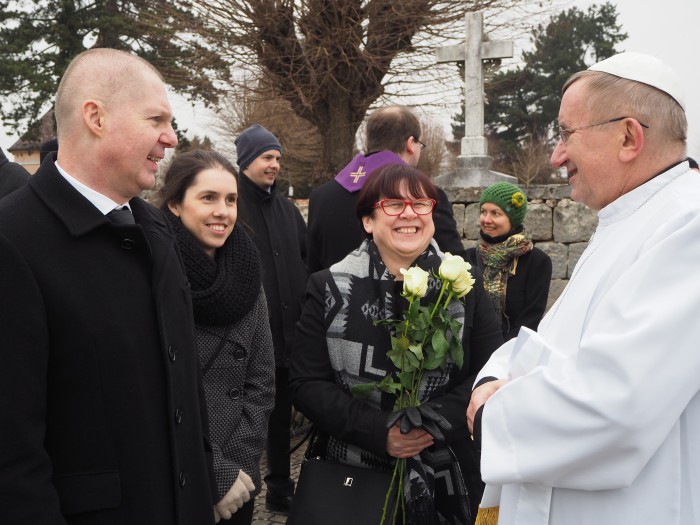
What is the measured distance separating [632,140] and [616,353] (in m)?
0.57

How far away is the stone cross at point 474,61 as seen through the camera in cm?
808

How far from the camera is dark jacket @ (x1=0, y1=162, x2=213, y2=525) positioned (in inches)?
60.1

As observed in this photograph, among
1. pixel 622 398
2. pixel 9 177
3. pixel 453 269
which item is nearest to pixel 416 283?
pixel 453 269

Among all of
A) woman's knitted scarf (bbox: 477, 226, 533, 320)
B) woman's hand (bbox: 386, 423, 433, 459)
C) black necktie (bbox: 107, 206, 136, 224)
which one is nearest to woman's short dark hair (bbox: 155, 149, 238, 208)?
black necktie (bbox: 107, 206, 136, 224)

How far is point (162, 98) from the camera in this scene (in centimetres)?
192

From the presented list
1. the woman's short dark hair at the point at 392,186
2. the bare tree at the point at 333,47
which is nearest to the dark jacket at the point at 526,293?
the woman's short dark hair at the point at 392,186

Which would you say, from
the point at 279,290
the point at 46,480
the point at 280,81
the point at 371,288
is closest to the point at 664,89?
the point at 371,288

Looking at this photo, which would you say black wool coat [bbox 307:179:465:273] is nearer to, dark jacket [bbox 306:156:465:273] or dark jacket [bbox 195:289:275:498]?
dark jacket [bbox 306:156:465:273]

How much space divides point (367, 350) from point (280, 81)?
8.11 metres

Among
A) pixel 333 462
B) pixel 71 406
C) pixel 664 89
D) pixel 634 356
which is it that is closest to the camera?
pixel 634 356

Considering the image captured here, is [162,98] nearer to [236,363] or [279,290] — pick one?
[236,363]

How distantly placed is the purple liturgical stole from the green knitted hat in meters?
1.23

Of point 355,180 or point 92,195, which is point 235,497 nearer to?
point 92,195

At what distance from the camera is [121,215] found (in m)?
1.88
